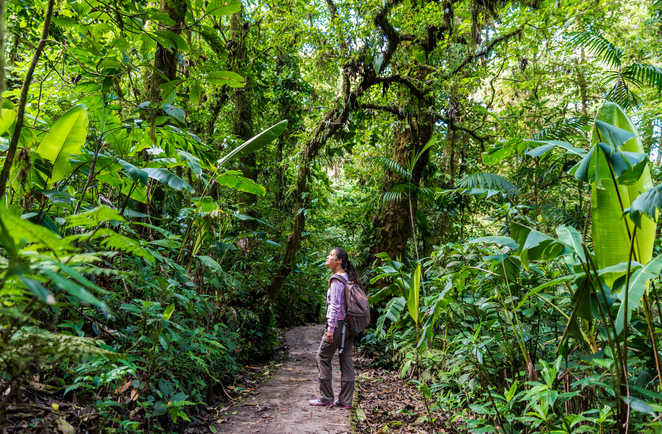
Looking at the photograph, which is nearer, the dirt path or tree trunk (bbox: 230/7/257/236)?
the dirt path

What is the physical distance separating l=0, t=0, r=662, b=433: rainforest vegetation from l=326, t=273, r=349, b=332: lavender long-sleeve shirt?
1.47 ft

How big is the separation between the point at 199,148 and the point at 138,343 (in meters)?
1.49

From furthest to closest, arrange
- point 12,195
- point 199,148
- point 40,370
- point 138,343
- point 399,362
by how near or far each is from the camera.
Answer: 1. point 399,362
2. point 199,148
3. point 138,343
4. point 40,370
5. point 12,195

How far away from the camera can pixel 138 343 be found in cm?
258

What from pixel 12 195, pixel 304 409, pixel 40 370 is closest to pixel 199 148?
pixel 12 195

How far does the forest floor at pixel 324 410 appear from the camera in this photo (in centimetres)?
352

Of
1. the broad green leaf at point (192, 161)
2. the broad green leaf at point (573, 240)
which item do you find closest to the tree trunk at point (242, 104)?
the broad green leaf at point (192, 161)

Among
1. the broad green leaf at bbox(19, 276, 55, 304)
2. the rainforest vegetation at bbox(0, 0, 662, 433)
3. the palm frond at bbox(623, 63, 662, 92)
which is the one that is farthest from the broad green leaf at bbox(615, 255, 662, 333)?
the palm frond at bbox(623, 63, 662, 92)

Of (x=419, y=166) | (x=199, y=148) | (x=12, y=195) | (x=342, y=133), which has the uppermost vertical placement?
(x=342, y=133)

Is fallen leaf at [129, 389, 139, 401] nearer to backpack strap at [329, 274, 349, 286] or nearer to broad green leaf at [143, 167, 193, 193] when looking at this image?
broad green leaf at [143, 167, 193, 193]

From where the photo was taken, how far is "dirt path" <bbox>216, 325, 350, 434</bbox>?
11.5ft

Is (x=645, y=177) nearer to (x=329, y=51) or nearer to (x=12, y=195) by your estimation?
(x=12, y=195)

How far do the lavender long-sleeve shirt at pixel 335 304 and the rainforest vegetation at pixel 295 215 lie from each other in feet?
1.47

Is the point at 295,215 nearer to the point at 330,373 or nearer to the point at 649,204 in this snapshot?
the point at 330,373
